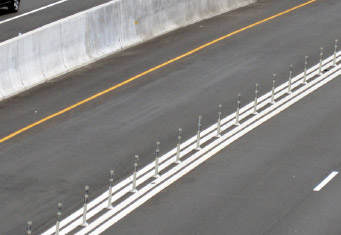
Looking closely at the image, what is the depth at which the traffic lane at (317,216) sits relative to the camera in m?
18.3

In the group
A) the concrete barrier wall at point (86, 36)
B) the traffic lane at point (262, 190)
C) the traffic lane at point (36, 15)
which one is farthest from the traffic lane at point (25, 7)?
the traffic lane at point (262, 190)

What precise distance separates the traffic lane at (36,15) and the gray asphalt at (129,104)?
18.6 ft

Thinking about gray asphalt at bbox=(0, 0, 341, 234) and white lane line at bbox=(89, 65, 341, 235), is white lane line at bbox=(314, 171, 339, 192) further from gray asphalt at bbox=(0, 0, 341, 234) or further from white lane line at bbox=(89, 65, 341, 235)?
gray asphalt at bbox=(0, 0, 341, 234)

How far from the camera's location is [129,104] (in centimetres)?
2781

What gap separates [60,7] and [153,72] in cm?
1230

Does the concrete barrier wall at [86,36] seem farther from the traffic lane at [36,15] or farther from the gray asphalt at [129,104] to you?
the traffic lane at [36,15]

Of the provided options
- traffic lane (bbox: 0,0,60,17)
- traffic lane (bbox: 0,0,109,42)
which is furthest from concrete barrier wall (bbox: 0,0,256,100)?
traffic lane (bbox: 0,0,60,17)

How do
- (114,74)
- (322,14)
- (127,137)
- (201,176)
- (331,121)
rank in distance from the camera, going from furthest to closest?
(322,14) → (114,74) → (331,121) → (127,137) → (201,176)

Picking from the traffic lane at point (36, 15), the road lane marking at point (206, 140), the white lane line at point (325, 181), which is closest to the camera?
the road lane marking at point (206, 140)

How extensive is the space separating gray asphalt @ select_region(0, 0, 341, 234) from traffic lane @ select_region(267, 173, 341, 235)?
445 cm

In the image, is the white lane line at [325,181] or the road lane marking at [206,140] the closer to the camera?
the road lane marking at [206,140]

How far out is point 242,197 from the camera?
66.6 ft

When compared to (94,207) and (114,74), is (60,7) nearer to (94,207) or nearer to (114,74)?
(114,74)

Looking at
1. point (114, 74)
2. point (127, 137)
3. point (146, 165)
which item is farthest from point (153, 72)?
point (146, 165)
